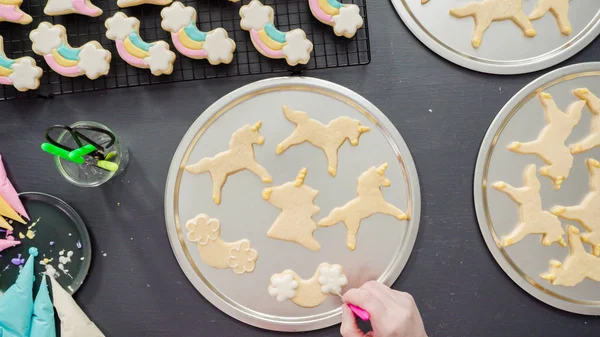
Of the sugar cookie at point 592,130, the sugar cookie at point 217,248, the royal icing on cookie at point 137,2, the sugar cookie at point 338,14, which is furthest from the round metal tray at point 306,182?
the sugar cookie at point 592,130

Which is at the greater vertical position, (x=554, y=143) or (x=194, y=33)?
(x=194, y=33)

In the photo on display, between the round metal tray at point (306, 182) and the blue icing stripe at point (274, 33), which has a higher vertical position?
the blue icing stripe at point (274, 33)

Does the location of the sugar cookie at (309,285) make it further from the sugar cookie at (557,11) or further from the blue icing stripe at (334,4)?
the sugar cookie at (557,11)

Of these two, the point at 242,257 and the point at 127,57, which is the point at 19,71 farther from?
the point at 242,257

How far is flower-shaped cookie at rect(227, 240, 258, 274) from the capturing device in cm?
104

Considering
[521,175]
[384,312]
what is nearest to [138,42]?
[384,312]

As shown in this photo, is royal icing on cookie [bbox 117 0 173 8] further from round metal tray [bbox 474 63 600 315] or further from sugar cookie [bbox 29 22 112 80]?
round metal tray [bbox 474 63 600 315]

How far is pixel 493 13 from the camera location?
1.03 m

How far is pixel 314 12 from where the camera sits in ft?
3.26

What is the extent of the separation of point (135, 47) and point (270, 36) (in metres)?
0.27

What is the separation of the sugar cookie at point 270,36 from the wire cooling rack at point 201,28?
39 mm

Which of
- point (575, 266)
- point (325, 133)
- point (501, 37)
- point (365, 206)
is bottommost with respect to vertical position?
point (575, 266)

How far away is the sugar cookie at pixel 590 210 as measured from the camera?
1032mm

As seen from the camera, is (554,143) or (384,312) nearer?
(384,312)
